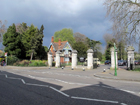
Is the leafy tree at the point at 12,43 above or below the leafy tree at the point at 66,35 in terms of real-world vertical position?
below

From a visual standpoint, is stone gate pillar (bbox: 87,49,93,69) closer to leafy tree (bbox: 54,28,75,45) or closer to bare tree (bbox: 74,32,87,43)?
leafy tree (bbox: 54,28,75,45)

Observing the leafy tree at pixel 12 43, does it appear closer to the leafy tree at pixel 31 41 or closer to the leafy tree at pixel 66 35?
the leafy tree at pixel 31 41

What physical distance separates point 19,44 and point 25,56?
512 cm

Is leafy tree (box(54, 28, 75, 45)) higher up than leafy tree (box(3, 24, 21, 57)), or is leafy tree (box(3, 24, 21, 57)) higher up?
leafy tree (box(54, 28, 75, 45))

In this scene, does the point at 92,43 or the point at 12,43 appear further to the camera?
the point at 92,43

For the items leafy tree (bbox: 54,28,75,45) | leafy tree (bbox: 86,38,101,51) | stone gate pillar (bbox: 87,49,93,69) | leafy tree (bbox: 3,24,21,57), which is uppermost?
leafy tree (bbox: 54,28,75,45)

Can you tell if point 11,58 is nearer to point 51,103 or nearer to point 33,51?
point 33,51

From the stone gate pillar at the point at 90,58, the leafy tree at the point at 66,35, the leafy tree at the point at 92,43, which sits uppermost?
the leafy tree at the point at 66,35

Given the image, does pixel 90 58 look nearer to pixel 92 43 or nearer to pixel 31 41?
pixel 31 41

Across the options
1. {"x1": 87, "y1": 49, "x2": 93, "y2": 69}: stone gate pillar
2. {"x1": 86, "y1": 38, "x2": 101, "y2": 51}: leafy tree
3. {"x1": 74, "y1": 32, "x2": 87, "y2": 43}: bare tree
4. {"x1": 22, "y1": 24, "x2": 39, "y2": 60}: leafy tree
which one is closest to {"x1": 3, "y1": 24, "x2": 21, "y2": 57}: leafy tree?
{"x1": 22, "y1": 24, "x2": 39, "y2": 60}: leafy tree

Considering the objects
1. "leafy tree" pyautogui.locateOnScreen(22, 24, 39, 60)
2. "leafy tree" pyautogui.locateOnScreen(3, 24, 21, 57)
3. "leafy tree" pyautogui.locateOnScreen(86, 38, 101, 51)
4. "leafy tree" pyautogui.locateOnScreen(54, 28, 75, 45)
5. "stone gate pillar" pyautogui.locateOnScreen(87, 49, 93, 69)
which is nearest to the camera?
"stone gate pillar" pyautogui.locateOnScreen(87, 49, 93, 69)

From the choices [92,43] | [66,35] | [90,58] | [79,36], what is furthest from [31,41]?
[79,36]

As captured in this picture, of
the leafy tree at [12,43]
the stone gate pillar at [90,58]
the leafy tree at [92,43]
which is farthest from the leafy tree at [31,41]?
the leafy tree at [92,43]

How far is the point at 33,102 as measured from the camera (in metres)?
5.35
